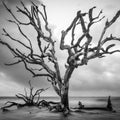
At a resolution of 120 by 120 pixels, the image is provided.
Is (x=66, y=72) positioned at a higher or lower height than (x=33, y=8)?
lower

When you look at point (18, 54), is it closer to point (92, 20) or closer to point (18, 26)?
point (18, 26)

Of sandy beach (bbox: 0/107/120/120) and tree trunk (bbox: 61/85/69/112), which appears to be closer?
sandy beach (bbox: 0/107/120/120)

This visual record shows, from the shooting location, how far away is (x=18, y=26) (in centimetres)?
1523

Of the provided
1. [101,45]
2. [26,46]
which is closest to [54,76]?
[26,46]

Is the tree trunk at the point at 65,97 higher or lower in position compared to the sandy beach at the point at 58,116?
higher

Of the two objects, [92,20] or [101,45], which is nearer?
[92,20]

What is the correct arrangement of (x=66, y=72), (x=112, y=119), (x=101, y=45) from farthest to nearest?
1. (x=66, y=72)
2. (x=101, y=45)
3. (x=112, y=119)

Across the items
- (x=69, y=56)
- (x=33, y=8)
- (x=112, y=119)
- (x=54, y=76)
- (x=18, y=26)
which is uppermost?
(x=33, y=8)

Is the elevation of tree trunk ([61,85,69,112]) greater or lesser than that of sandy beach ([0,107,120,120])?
greater

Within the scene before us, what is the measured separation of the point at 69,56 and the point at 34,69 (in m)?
3.27

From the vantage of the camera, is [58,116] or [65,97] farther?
[65,97]

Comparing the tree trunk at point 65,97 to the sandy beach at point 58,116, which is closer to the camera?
the sandy beach at point 58,116

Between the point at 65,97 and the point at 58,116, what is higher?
the point at 65,97

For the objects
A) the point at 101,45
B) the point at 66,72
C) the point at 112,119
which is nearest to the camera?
the point at 112,119
